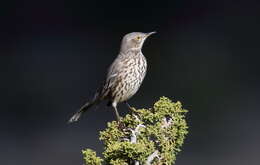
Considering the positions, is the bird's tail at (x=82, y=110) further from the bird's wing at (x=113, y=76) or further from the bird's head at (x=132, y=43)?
the bird's head at (x=132, y=43)

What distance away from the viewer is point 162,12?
656 inches

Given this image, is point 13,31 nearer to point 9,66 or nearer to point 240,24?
point 9,66

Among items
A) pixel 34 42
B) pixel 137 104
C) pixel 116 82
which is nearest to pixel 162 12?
pixel 34 42

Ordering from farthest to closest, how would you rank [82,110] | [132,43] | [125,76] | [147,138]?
[132,43] < [125,76] < [82,110] < [147,138]

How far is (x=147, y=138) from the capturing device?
4391 millimetres

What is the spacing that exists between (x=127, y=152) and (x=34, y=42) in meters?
12.0

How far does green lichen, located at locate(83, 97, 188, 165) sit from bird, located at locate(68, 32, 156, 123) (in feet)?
7.24

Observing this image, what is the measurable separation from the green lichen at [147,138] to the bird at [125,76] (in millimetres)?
2207

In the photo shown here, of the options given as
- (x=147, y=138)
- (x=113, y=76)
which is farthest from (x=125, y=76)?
(x=147, y=138)

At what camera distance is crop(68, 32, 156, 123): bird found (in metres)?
6.94

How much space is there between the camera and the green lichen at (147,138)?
4.21 m

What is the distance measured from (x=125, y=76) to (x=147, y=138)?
105 inches

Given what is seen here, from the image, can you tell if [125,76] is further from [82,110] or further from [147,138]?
[147,138]

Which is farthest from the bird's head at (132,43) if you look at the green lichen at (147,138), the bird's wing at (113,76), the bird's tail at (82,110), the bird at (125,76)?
the green lichen at (147,138)
